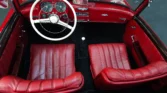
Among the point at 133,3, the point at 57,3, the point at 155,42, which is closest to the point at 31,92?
the point at 57,3

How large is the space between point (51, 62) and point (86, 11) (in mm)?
728

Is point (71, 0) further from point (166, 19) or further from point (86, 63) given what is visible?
point (166, 19)

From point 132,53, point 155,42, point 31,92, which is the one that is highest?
point 155,42

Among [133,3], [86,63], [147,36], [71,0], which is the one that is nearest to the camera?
[147,36]

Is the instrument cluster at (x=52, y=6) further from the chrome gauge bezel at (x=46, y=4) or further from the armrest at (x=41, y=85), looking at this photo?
the armrest at (x=41, y=85)

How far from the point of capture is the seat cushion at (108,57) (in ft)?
7.07

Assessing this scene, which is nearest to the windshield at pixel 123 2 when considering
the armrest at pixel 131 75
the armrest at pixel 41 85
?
the armrest at pixel 131 75

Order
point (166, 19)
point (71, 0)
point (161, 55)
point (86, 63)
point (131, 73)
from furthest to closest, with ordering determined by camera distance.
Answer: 1. point (166, 19)
2. point (86, 63)
3. point (71, 0)
4. point (161, 55)
5. point (131, 73)

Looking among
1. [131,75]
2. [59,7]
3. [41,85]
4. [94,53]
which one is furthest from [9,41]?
Answer: [131,75]

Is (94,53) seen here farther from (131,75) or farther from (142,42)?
(131,75)

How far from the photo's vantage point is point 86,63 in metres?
2.55

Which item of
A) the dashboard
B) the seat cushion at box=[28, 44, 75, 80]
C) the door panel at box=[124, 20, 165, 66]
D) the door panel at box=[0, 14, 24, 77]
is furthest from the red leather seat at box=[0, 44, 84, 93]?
the door panel at box=[124, 20, 165, 66]

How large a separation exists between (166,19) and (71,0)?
1866 mm

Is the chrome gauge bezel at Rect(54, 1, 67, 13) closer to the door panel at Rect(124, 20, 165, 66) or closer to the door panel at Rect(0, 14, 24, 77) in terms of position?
the door panel at Rect(0, 14, 24, 77)
